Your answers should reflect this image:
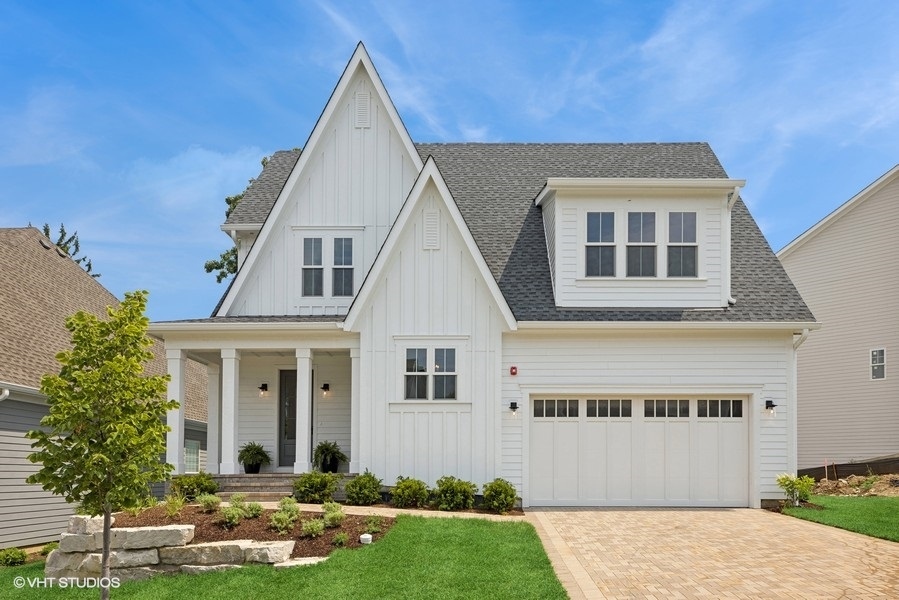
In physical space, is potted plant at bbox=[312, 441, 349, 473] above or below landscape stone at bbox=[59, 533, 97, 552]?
above

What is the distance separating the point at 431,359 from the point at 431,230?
268 cm

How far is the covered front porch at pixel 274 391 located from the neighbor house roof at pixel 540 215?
3.80m

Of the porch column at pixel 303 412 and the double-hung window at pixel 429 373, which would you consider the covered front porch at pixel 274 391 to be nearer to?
the porch column at pixel 303 412

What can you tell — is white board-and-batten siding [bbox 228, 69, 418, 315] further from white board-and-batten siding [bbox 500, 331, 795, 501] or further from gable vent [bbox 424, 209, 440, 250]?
white board-and-batten siding [bbox 500, 331, 795, 501]

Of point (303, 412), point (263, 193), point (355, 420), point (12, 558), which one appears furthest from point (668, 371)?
point (12, 558)

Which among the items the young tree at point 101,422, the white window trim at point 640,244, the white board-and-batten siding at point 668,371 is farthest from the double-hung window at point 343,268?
the young tree at point 101,422

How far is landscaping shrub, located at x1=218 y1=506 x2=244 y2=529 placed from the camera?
13.2m

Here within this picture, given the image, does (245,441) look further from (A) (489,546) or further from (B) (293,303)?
(A) (489,546)

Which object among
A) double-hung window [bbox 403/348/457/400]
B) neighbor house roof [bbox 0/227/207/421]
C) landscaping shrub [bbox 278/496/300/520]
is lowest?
landscaping shrub [bbox 278/496/300/520]

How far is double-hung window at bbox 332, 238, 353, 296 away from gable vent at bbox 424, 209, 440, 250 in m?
2.60

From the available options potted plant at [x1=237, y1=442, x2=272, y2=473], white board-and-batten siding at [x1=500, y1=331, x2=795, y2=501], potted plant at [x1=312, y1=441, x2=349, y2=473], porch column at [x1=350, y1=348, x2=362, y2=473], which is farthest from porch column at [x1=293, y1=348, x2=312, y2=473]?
white board-and-batten siding at [x1=500, y1=331, x2=795, y2=501]

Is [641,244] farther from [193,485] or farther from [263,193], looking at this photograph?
[193,485]

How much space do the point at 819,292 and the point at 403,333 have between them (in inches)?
640

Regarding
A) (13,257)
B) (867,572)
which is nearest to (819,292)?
(867,572)
